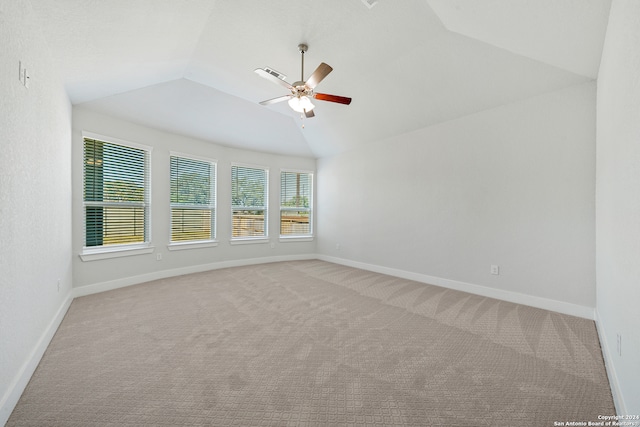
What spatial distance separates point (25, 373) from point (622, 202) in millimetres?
4016

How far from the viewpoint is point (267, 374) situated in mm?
1922

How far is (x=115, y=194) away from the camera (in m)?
4.09

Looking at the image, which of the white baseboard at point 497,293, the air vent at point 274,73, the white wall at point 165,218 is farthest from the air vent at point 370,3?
the white wall at point 165,218

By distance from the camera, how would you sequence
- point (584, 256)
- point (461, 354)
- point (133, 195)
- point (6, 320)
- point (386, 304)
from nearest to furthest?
point (6, 320)
point (461, 354)
point (584, 256)
point (386, 304)
point (133, 195)

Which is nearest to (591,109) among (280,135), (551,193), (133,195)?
(551,193)

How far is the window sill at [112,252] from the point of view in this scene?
370cm

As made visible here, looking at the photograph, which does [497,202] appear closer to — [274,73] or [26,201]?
[274,73]

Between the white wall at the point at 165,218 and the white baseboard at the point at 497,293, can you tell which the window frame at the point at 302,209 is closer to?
the white wall at the point at 165,218

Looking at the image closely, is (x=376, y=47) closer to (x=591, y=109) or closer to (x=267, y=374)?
(x=591, y=109)

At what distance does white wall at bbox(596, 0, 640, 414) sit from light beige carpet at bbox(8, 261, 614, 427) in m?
0.34

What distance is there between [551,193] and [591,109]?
3.17 feet

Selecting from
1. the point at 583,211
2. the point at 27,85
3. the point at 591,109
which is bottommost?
the point at 583,211

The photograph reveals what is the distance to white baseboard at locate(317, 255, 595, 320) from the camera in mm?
3004

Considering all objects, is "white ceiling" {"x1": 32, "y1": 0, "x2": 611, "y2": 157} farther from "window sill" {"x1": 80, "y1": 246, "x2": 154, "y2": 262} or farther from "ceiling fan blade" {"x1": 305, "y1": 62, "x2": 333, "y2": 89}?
"window sill" {"x1": 80, "y1": 246, "x2": 154, "y2": 262}
